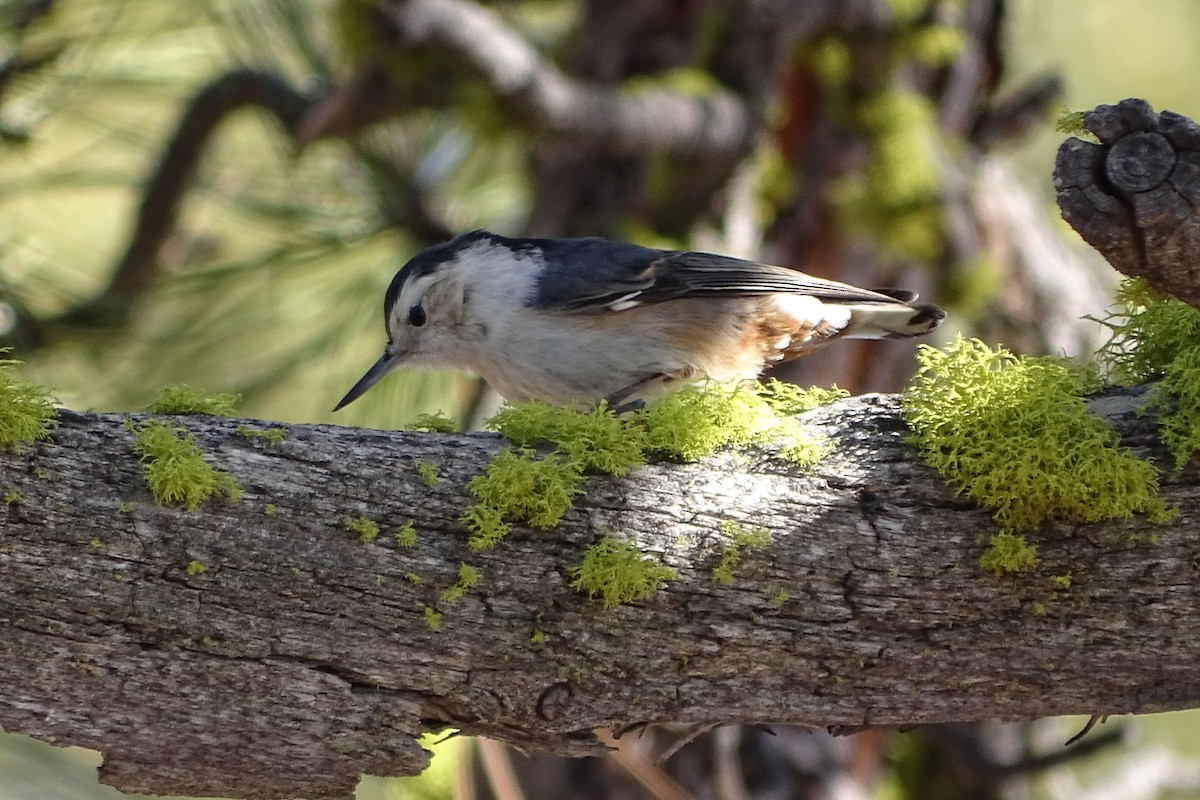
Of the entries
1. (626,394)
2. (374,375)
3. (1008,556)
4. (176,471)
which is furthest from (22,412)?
(1008,556)

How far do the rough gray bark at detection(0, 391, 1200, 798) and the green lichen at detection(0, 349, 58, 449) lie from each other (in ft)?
0.10

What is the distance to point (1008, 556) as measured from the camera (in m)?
2.05

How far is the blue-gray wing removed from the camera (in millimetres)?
2910

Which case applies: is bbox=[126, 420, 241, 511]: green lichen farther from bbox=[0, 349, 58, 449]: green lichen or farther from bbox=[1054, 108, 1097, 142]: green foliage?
bbox=[1054, 108, 1097, 142]: green foliage

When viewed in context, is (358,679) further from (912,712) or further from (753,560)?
(912,712)

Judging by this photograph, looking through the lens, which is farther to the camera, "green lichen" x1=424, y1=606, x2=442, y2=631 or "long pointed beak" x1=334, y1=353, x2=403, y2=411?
"long pointed beak" x1=334, y1=353, x2=403, y2=411

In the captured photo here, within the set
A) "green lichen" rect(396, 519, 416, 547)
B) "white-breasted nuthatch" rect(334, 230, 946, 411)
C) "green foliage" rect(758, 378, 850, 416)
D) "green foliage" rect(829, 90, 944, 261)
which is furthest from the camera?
"green foliage" rect(829, 90, 944, 261)

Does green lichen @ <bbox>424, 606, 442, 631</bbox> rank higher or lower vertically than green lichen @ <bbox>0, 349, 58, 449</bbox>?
lower

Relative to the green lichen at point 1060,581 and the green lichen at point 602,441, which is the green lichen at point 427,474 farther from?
the green lichen at point 1060,581

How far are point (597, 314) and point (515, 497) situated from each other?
0.91 m

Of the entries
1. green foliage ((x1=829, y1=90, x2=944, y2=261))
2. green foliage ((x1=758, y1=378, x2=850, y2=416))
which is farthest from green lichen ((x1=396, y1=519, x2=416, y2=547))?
green foliage ((x1=829, y1=90, x2=944, y2=261))

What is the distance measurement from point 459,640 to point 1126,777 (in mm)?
3196

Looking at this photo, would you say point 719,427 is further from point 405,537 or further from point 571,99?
point 571,99

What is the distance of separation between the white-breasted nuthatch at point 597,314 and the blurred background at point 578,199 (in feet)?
2.09
